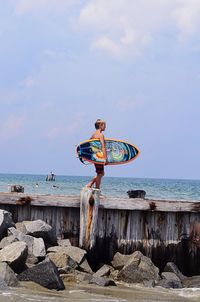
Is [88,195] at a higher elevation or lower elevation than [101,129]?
lower

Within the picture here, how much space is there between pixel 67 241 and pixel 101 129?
8.85ft

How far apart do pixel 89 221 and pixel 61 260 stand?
1346 millimetres

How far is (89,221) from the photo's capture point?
473 inches

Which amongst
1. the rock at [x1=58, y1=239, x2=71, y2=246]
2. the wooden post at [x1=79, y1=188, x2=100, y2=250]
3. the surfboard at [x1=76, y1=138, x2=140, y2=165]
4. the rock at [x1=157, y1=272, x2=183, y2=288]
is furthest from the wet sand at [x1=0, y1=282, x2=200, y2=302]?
the surfboard at [x1=76, y1=138, x2=140, y2=165]

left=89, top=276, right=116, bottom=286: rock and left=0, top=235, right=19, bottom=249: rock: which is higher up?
left=0, top=235, right=19, bottom=249: rock

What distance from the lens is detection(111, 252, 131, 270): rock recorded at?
1179cm

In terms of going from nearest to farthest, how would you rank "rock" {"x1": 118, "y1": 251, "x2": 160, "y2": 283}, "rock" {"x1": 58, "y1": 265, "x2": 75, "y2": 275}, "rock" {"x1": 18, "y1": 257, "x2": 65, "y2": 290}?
"rock" {"x1": 18, "y1": 257, "x2": 65, "y2": 290} → "rock" {"x1": 58, "y1": 265, "x2": 75, "y2": 275} → "rock" {"x1": 118, "y1": 251, "x2": 160, "y2": 283}

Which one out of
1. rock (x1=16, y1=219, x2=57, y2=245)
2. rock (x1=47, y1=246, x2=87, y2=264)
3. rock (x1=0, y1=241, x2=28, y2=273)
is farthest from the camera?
rock (x1=16, y1=219, x2=57, y2=245)

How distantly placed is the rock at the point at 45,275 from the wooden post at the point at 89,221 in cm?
210

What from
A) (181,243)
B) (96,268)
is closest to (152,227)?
(181,243)

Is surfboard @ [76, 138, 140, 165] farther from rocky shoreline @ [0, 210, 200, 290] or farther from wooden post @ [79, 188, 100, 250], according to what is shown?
rocky shoreline @ [0, 210, 200, 290]

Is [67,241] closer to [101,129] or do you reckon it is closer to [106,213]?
[106,213]

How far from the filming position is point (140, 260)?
11547mm

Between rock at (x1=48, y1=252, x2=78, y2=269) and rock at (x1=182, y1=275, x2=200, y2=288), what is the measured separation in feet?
7.71
